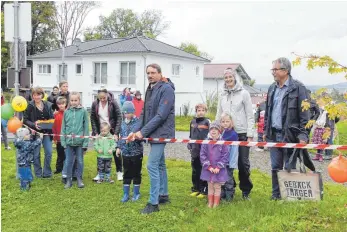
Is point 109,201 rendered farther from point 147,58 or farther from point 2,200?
point 147,58

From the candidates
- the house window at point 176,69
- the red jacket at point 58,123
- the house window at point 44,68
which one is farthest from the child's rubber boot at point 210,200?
the house window at point 44,68

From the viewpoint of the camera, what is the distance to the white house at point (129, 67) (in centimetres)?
3400

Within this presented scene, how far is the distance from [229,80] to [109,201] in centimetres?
273

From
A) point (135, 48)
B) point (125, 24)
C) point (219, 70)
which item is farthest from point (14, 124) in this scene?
point (125, 24)

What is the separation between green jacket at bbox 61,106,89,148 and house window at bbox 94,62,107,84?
29267mm

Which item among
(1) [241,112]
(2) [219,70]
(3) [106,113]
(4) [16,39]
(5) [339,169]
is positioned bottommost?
(5) [339,169]

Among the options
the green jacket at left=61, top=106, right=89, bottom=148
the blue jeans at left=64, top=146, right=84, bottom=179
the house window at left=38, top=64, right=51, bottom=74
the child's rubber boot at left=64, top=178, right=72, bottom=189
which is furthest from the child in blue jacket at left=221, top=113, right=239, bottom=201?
the house window at left=38, top=64, right=51, bottom=74

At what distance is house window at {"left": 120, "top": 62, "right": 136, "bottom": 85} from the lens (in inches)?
1366

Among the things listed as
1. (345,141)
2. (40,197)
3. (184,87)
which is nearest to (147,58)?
(184,87)

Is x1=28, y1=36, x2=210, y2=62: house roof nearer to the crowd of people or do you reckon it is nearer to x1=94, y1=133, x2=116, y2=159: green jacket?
x1=94, y1=133, x2=116, y2=159: green jacket

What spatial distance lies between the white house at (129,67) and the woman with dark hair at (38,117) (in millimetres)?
24657

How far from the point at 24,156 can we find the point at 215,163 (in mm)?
→ 3696

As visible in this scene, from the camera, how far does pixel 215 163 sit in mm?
5984

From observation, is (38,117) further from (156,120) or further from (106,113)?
(156,120)
